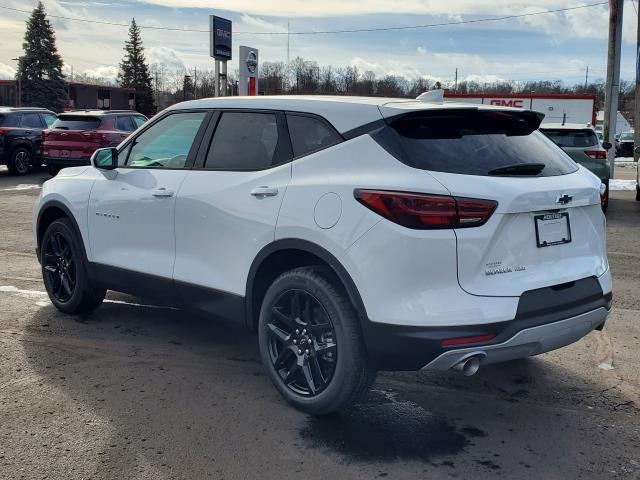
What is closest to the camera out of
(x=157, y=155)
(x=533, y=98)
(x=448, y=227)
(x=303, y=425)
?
(x=448, y=227)

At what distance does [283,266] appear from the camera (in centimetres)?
396

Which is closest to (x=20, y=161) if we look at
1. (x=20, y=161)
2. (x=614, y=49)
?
(x=20, y=161)

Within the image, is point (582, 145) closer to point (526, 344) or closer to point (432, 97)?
point (432, 97)

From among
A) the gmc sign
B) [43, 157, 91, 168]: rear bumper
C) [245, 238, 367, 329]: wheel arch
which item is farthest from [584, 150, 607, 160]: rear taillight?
the gmc sign

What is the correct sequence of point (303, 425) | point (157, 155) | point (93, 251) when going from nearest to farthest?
point (303, 425) < point (157, 155) < point (93, 251)

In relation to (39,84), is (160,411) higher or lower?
lower

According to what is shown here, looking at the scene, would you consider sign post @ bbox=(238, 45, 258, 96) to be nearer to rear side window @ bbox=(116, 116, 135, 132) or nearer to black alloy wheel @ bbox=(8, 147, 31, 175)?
rear side window @ bbox=(116, 116, 135, 132)

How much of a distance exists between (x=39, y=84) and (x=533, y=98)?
5119 centimetres

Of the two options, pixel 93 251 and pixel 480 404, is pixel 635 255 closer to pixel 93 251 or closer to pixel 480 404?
pixel 480 404

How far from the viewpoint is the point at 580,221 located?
3.71 meters

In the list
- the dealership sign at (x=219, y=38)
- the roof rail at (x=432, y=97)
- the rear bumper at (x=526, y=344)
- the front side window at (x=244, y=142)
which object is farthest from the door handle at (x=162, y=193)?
the dealership sign at (x=219, y=38)

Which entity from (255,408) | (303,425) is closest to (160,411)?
(255,408)

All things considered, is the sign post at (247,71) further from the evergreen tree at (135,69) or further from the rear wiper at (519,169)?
the evergreen tree at (135,69)

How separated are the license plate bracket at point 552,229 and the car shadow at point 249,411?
1.03 meters
